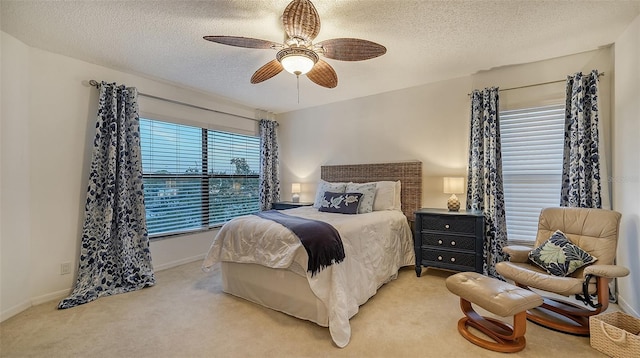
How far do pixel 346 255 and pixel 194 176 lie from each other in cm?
284

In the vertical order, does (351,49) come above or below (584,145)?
above

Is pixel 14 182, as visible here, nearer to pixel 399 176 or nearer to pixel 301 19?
pixel 301 19

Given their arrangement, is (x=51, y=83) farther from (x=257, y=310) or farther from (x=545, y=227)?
(x=545, y=227)

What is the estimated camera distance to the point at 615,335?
180cm

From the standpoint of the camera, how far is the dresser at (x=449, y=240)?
9.95 ft

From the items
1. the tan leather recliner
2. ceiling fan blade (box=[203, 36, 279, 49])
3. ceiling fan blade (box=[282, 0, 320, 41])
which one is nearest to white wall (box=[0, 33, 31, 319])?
ceiling fan blade (box=[203, 36, 279, 49])

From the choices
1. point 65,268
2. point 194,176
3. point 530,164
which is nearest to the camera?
point 65,268

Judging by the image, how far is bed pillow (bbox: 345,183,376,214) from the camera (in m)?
3.58

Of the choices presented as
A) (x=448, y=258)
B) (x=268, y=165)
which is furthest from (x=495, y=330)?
→ (x=268, y=165)

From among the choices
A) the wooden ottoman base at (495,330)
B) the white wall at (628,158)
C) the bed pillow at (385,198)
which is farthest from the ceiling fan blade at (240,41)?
the white wall at (628,158)

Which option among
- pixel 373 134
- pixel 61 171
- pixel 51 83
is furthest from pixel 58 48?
pixel 373 134

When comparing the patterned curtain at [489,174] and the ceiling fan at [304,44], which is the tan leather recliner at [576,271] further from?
the ceiling fan at [304,44]

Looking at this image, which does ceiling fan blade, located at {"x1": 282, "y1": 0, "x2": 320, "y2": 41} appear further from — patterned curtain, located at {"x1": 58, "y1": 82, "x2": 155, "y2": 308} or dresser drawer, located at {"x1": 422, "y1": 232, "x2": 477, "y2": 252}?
dresser drawer, located at {"x1": 422, "y1": 232, "x2": 477, "y2": 252}

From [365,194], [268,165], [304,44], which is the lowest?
[365,194]
